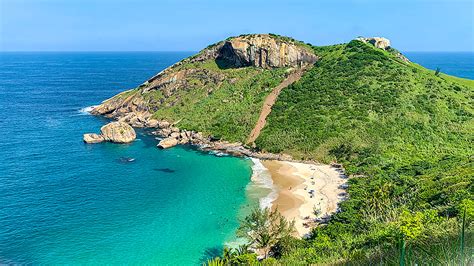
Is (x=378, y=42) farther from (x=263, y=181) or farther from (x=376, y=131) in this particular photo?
(x=263, y=181)

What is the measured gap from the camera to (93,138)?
82.4 meters

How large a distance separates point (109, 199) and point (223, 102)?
50950 millimetres

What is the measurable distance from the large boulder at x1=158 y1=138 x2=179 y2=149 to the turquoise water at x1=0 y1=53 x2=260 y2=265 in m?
1.62

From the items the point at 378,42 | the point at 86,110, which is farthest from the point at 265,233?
the point at 378,42

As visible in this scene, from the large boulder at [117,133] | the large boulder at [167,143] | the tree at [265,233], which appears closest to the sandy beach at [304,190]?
the tree at [265,233]

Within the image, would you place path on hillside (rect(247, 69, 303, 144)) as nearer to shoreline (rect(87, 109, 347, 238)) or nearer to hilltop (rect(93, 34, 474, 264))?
hilltop (rect(93, 34, 474, 264))

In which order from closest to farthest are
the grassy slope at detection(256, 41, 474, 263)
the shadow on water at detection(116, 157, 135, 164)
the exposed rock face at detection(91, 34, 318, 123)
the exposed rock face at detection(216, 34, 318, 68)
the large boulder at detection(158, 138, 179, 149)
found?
the grassy slope at detection(256, 41, 474, 263) < the shadow on water at detection(116, 157, 135, 164) < the large boulder at detection(158, 138, 179, 149) < the exposed rock face at detection(91, 34, 318, 123) < the exposed rock face at detection(216, 34, 318, 68)

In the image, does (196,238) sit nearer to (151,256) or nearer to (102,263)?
(151,256)

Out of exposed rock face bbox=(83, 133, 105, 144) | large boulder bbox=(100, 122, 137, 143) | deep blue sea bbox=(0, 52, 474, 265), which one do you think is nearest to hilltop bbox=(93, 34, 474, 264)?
large boulder bbox=(100, 122, 137, 143)

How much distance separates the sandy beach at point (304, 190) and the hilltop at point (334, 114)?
2675 millimetres

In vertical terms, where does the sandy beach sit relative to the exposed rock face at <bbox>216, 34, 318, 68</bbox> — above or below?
below

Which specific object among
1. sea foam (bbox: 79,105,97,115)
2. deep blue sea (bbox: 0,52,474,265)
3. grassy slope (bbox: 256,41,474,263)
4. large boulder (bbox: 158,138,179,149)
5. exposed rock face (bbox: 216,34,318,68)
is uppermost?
exposed rock face (bbox: 216,34,318,68)

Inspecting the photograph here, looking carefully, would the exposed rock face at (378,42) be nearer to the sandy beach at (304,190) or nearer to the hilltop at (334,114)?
the hilltop at (334,114)

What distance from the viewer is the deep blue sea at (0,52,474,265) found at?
4106 centimetres
